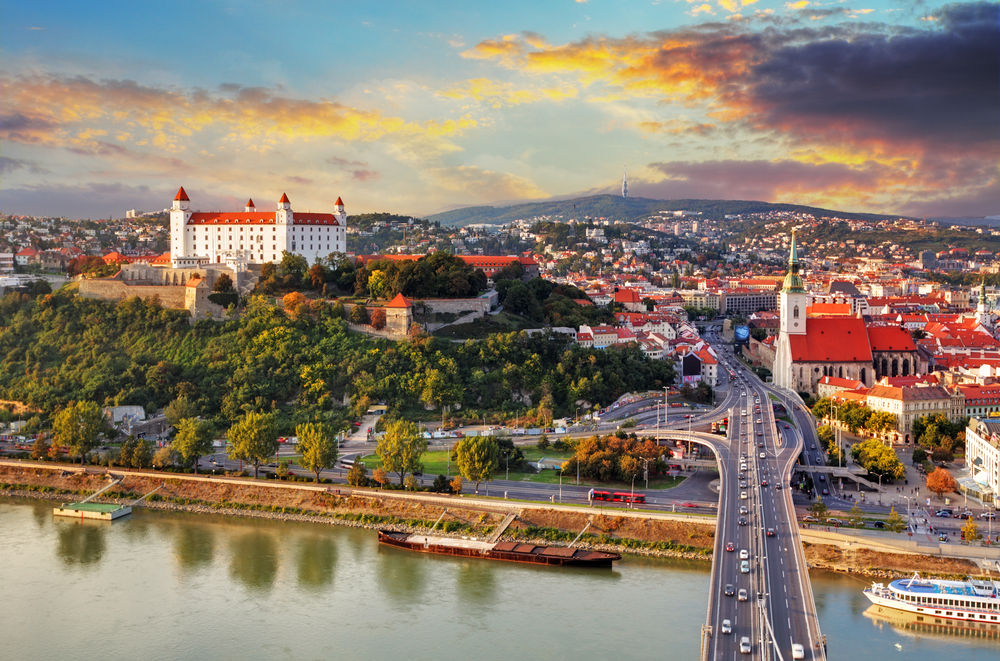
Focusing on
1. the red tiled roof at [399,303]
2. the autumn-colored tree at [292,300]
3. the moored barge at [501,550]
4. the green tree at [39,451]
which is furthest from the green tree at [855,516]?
the green tree at [39,451]

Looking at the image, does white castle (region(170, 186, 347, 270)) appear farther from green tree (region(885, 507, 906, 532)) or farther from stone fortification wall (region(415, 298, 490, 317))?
green tree (region(885, 507, 906, 532))

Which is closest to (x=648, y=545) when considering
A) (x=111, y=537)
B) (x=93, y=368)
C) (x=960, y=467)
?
(x=960, y=467)

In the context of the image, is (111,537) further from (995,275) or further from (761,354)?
(995,275)

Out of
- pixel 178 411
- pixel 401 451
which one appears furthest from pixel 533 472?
pixel 178 411

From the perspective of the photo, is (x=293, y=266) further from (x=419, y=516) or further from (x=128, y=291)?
(x=419, y=516)

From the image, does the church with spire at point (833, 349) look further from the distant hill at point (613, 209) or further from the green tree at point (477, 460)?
the distant hill at point (613, 209)

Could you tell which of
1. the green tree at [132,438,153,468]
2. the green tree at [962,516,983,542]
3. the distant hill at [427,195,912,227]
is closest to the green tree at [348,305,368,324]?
the green tree at [132,438,153,468]
